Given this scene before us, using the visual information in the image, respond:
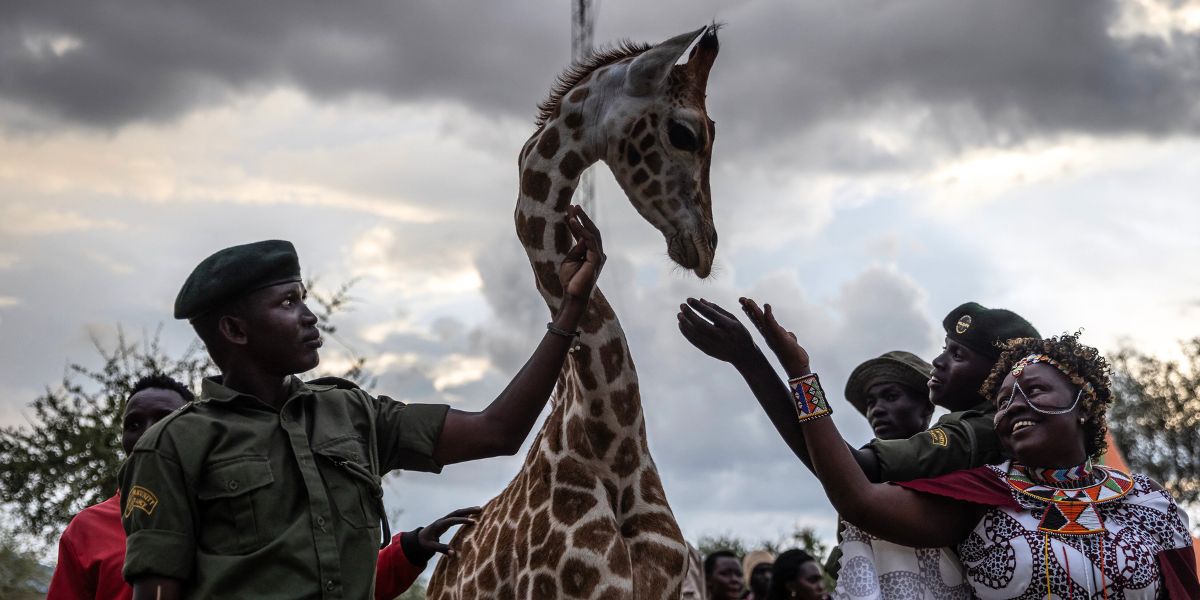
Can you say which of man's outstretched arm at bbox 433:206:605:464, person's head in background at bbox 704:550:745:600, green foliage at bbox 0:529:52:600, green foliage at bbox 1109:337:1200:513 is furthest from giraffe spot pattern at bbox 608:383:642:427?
green foliage at bbox 1109:337:1200:513

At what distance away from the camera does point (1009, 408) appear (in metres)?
4.70

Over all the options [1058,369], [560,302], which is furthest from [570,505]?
[1058,369]

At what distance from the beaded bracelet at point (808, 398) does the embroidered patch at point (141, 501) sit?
2.30m

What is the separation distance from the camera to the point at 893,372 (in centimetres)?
622

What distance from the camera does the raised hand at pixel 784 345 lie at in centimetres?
461

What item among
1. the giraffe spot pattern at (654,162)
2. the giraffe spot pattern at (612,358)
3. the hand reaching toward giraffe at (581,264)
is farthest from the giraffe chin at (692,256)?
the hand reaching toward giraffe at (581,264)

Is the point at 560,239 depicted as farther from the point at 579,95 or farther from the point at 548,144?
the point at 579,95

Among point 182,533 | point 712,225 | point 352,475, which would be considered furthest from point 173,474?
point 712,225

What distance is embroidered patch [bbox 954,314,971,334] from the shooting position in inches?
212

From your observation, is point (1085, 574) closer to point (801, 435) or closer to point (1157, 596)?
point (1157, 596)

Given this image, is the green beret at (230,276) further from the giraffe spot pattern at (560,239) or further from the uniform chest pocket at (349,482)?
the giraffe spot pattern at (560,239)

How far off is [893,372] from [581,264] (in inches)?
108

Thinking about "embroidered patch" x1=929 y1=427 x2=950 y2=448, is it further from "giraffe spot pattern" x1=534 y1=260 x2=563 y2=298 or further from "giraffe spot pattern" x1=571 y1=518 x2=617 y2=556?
"giraffe spot pattern" x1=534 y1=260 x2=563 y2=298

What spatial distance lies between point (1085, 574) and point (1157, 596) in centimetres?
31
